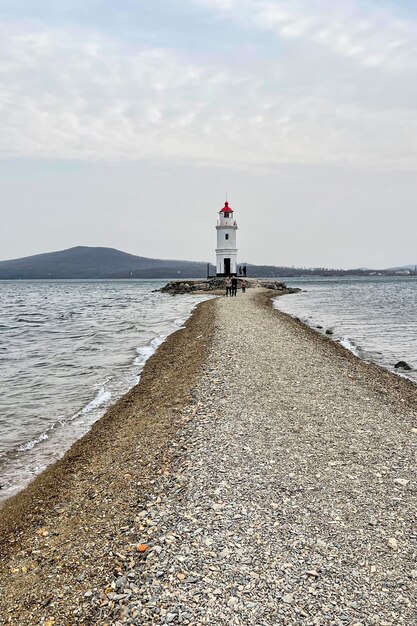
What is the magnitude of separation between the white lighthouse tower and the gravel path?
61221 millimetres

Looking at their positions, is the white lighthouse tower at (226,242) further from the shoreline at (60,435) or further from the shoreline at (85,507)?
the shoreline at (85,507)

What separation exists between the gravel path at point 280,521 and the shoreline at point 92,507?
206mm

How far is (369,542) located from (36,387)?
37.0 feet

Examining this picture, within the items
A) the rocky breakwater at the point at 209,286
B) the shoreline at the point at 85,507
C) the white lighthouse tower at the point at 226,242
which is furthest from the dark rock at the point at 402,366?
the white lighthouse tower at the point at 226,242

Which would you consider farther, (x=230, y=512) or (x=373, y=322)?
(x=373, y=322)

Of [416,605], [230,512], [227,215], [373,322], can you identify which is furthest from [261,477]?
[227,215]

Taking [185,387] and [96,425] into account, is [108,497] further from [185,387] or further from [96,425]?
[185,387]

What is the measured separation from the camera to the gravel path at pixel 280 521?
4.29 metres

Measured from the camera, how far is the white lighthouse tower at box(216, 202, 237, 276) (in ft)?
231

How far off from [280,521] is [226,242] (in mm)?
66702

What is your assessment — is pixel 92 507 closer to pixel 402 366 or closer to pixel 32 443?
pixel 32 443

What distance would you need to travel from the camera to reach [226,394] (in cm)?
1097

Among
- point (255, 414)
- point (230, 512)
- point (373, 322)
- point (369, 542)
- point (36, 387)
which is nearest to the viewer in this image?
point (369, 542)

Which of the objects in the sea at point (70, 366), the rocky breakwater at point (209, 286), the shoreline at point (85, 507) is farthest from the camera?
the rocky breakwater at point (209, 286)
